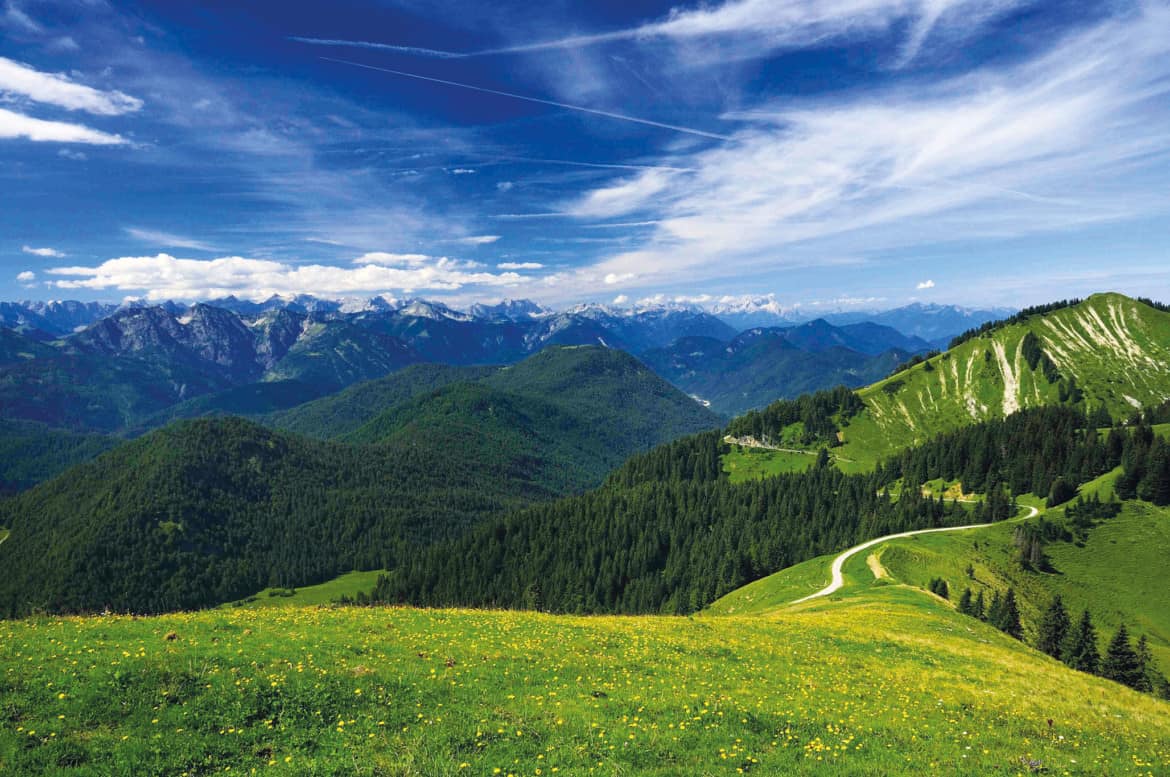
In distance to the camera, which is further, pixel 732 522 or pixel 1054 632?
pixel 732 522

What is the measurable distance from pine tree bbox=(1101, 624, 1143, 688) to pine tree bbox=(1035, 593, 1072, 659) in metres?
4.26

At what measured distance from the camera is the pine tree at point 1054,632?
6600cm

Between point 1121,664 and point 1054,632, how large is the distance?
6.15 meters

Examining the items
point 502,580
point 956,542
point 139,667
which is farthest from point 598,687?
point 502,580

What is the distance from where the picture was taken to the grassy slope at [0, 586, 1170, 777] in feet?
52.3

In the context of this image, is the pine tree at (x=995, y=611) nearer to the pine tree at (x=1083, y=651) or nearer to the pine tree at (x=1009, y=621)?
the pine tree at (x=1009, y=621)

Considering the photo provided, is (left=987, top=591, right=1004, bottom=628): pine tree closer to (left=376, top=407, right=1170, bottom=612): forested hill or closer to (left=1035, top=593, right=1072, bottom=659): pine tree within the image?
(left=1035, top=593, right=1072, bottom=659): pine tree

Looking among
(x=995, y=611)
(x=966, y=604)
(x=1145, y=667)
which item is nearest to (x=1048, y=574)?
(x=1145, y=667)

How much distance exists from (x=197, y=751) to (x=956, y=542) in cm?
11016

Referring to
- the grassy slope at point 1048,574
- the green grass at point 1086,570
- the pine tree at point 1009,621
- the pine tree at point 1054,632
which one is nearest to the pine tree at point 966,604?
the pine tree at point 1009,621

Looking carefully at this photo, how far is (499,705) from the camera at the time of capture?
66.6 feet

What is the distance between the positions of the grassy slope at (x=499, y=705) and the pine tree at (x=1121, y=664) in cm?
3813

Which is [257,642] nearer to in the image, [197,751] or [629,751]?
[197,751]

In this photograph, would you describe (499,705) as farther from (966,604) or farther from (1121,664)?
(1121,664)
